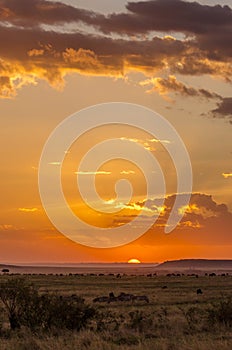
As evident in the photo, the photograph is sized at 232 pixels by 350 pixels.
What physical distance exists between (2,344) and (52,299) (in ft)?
15.9

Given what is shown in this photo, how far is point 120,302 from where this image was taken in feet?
146

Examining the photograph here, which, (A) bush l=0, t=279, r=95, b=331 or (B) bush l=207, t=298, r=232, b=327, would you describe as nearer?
(A) bush l=0, t=279, r=95, b=331

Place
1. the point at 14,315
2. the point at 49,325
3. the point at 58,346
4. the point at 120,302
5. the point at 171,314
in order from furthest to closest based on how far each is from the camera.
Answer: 1. the point at 120,302
2. the point at 171,314
3. the point at 14,315
4. the point at 49,325
5. the point at 58,346

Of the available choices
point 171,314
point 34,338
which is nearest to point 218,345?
point 34,338

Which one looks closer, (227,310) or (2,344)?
(2,344)

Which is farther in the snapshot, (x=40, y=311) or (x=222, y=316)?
(x=222, y=316)

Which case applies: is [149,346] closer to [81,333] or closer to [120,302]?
[81,333]

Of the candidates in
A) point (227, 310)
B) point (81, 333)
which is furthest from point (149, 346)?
point (227, 310)

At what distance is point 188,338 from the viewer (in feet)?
65.7

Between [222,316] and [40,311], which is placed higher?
[40,311]

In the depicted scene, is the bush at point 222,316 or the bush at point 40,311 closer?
the bush at point 40,311

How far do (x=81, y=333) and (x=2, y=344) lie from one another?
2.89m

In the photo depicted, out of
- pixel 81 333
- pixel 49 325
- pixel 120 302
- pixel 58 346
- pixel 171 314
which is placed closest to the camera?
pixel 58 346

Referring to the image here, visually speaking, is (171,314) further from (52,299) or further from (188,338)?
(188,338)
